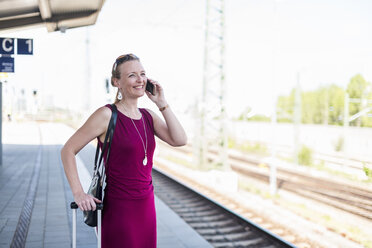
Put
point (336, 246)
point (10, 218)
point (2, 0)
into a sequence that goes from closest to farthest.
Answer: point (2, 0)
point (10, 218)
point (336, 246)


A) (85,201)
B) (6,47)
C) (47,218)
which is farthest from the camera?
(6,47)

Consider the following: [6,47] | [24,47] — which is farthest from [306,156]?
[6,47]

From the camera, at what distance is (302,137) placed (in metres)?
27.8

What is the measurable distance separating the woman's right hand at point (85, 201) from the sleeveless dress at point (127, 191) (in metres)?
0.11

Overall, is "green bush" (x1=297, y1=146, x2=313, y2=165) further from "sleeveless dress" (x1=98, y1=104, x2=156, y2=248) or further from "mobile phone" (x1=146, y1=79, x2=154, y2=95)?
"sleeveless dress" (x1=98, y1=104, x2=156, y2=248)

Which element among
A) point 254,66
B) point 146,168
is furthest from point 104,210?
point 254,66

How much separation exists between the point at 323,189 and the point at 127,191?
13502mm

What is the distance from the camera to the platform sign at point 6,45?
27.9 ft

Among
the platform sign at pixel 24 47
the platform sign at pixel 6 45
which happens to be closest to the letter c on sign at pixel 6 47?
the platform sign at pixel 6 45

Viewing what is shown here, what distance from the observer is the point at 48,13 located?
22.5 ft

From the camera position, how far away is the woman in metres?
2.06

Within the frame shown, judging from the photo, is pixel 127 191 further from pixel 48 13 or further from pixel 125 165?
pixel 48 13

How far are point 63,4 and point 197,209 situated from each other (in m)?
5.19

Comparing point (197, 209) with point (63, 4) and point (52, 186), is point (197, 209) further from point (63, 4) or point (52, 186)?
point (63, 4)
